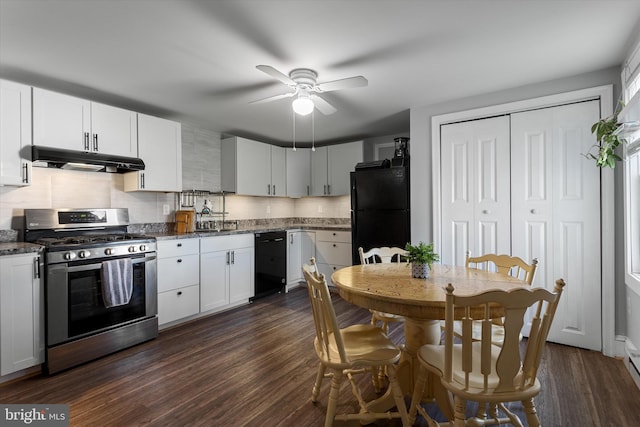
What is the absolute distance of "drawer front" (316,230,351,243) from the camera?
4664 millimetres

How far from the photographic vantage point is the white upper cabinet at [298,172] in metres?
5.23

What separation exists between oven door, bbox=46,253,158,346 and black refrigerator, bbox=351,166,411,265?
2.43 m

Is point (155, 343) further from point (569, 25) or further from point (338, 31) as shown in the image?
point (569, 25)

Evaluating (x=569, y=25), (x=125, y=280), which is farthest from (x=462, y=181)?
(x=125, y=280)

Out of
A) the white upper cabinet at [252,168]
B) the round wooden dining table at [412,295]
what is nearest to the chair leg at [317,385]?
the round wooden dining table at [412,295]

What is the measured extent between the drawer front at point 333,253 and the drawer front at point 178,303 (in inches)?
76.4

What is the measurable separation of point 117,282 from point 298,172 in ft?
10.5

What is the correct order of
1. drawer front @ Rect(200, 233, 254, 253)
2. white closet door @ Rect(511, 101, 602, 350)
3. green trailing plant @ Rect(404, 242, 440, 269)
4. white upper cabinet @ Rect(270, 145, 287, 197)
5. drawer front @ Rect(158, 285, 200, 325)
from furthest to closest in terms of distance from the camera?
white upper cabinet @ Rect(270, 145, 287, 197), drawer front @ Rect(200, 233, 254, 253), drawer front @ Rect(158, 285, 200, 325), white closet door @ Rect(511, 101, 602, 350), green trailing plant @ Rect(404, 242, 440, 269)

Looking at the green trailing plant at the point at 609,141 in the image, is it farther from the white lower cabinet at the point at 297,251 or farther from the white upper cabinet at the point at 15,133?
the white upper cabinet at the point at 15,133

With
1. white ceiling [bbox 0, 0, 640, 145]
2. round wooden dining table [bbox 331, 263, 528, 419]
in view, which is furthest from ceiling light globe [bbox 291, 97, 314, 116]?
round wooden dining table [bbox 331, 263, 528, 419]

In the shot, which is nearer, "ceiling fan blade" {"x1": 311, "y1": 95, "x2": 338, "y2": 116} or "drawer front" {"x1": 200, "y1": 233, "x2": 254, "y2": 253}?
"ceiling fan blade" {"x1": 311, "y1": 95, "x2": 338, "y2": 116}

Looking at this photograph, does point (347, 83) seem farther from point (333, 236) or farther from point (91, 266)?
point (333, 236)

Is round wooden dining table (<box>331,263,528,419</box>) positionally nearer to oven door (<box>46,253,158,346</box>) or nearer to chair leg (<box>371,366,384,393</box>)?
chair leg (<box>371,366,384,393</box>)

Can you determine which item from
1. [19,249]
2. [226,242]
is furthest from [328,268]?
[19,249]
